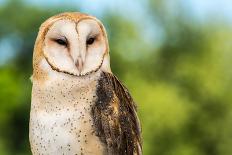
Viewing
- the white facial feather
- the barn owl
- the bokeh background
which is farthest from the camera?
the bokeh background

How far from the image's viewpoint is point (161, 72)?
37.3m

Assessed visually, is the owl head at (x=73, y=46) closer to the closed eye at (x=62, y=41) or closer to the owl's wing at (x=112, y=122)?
the closed eye at (x=62, y=41)

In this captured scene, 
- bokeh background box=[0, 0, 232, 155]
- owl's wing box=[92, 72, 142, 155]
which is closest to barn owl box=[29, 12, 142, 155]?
owl's wing box=[92, 72, 142, 155]

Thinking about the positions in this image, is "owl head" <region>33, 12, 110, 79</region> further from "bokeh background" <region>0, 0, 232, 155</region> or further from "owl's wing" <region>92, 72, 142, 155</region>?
"bokeh background" <region>0, 0, 232, 155</region>

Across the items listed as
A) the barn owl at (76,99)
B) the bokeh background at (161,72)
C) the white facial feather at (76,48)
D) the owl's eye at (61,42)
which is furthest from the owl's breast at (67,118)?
the bokeh background at (161,72)

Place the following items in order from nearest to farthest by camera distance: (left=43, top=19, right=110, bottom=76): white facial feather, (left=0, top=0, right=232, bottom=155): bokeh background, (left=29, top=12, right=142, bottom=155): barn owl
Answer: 1. (left=43, top=19, right=110, bottom=76): white facial feather
2. (left=29, top=12, right=142, bottom=155): barn owl
3. (left=0, top=0, right=232, bottom=155): bokeh background

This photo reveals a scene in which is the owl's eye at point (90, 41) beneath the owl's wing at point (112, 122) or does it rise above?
above

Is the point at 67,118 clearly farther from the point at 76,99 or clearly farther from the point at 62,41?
the point at 62,41

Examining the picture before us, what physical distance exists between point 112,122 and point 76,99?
0.93 ft

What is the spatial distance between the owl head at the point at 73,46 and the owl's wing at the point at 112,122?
0.15 meters

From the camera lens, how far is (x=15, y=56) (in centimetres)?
3434

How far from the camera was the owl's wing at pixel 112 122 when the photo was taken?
591 centimetres

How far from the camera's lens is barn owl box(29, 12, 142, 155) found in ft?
19.2

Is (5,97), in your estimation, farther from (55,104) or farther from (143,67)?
(55,104)
